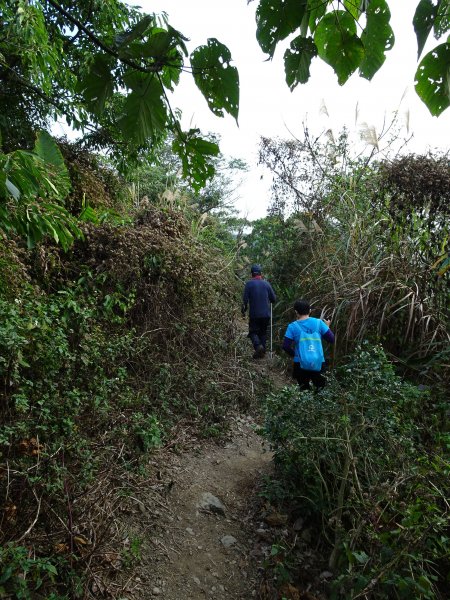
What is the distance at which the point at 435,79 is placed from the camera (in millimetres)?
1036

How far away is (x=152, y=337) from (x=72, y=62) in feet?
11.9

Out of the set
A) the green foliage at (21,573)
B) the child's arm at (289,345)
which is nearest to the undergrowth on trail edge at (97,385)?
the green foliage at (21,573)

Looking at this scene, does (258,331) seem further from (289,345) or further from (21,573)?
(21,573)

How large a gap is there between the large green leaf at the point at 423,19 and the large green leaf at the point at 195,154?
22.9 inches


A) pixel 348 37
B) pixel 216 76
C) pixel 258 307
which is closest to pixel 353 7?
pixel 348 37

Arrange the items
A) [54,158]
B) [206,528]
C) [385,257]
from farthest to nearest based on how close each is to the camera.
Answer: [385,257]
[54,158]
[206,528]

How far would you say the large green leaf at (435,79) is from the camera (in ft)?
3.34

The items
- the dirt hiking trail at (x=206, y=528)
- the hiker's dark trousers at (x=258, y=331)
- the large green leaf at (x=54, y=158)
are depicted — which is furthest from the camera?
the hiker's dark trousers at (x=258, y=331)

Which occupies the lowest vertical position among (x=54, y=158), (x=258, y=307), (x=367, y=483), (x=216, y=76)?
(x=367, y=483)

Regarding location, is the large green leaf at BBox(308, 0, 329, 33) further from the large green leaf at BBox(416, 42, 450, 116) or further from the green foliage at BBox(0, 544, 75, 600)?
the green foliage at BBox(0, 544, 75, 600)

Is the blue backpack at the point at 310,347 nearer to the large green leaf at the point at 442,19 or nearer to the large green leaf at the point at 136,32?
the large green leaf at the point at 442,19

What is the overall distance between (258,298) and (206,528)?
13.2 ft

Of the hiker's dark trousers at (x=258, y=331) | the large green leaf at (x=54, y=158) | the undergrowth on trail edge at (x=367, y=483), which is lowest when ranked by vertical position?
the undergrowth on trail edge at (x=367, y=483)

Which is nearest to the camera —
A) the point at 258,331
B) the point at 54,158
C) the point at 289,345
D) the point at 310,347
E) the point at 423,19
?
the point at 423,19
